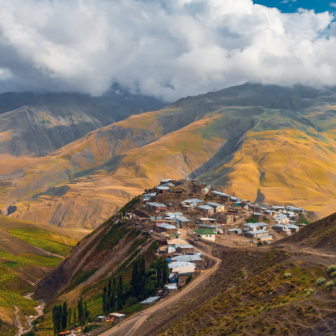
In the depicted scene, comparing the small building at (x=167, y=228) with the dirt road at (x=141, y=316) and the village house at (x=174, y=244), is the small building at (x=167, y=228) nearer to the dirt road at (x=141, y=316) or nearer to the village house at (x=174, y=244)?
the village house at (x=174, y=244)

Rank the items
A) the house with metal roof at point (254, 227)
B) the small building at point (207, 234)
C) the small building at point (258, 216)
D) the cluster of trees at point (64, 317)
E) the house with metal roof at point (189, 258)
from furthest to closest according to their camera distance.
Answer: the small building at point (258, 216)
the house with metal roof at point (254, 227)
the small building at point (207, 234)
the house with metal roof at point (189, 258)
the cluster of trees at point (64, 317)

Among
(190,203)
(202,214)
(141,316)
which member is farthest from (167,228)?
(141,316)

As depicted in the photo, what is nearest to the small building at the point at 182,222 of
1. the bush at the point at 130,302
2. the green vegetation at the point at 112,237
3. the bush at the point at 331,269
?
the green vegetation at the point at 112,237

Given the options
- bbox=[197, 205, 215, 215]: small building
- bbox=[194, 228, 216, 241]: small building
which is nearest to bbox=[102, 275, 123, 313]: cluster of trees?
bbox=[194, 228, 216, 241]: small building

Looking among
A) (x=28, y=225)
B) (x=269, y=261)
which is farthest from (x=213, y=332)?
(x=28, y=225)

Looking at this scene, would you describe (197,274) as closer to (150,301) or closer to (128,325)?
(150,301)

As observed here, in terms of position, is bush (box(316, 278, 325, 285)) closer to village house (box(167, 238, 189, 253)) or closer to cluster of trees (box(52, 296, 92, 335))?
cluster of trees (box(52, 296, 92, 335))
